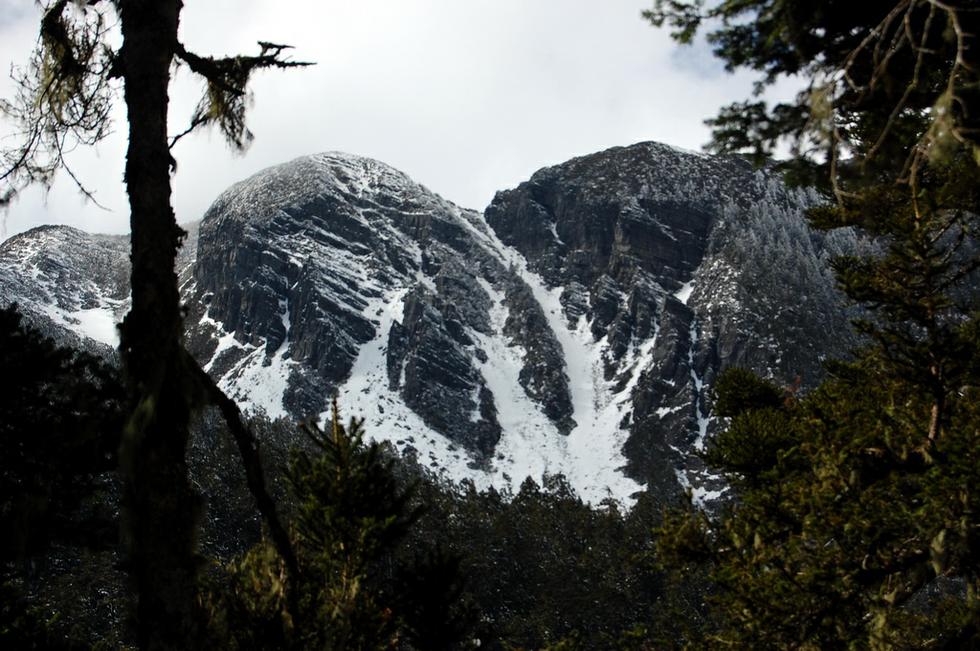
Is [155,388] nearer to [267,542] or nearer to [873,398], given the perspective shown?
[267,542]

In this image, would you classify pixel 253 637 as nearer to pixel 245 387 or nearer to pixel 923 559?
pixel 923 559

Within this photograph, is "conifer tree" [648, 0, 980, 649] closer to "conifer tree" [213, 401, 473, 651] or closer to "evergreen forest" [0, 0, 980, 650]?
"evergreen forest" [0, 0, 980, 650]

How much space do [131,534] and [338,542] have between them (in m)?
10.5

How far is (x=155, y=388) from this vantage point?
4.11 meters

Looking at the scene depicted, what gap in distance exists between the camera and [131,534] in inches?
157

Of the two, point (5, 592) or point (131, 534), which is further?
point (5, 592)

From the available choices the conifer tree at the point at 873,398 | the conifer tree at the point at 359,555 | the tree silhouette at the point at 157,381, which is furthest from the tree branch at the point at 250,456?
the conifer tree at the point at 359,555

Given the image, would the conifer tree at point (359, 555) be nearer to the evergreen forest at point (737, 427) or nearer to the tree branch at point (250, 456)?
the evergreen forest at point (737, 427)

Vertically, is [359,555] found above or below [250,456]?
below

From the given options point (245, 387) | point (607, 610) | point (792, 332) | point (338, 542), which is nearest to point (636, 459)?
point (792, 332)

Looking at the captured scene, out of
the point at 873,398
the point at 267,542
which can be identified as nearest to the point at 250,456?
the point at 267,542

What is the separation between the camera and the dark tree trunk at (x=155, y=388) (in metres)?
3.97

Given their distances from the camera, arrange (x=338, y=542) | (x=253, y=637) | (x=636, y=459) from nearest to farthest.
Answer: (x=253, y=637)
(x=338, y=542)
(x=636, y=459)

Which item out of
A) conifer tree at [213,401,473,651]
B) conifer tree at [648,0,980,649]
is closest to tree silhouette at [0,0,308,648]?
conifer tree at [648,0,980,649]
